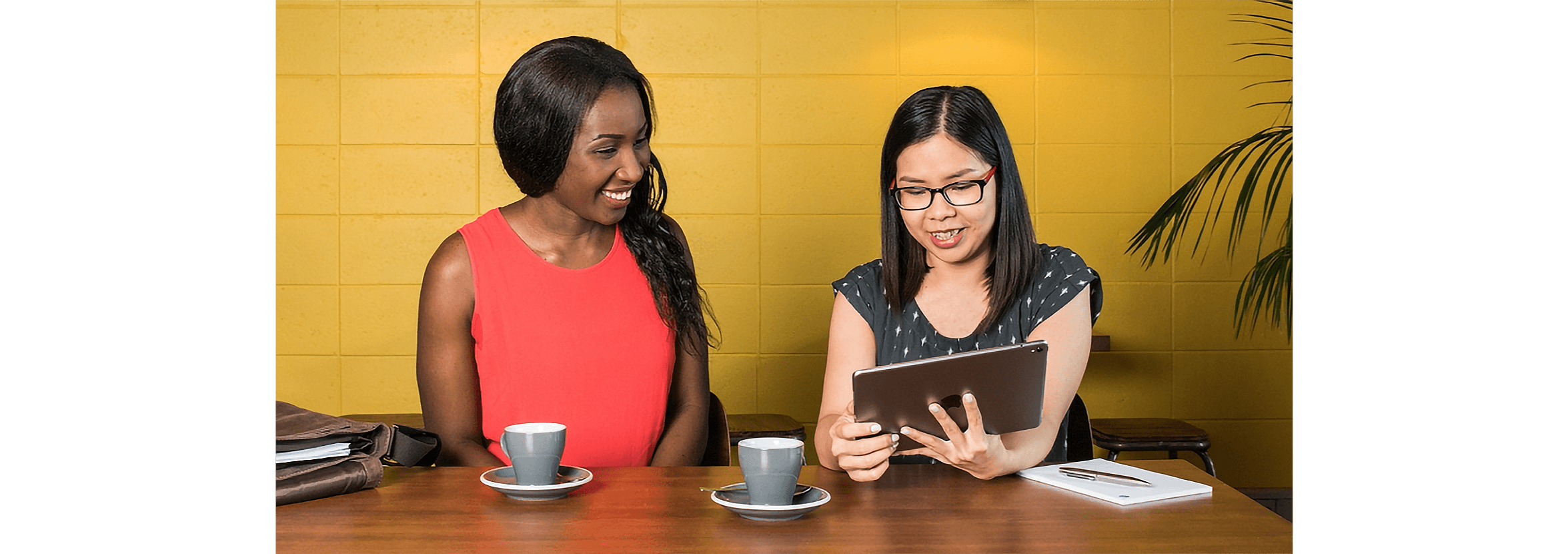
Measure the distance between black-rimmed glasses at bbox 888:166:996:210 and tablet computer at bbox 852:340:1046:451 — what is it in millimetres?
566

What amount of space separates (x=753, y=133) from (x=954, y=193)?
240 centimetres

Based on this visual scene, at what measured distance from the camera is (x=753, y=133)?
4324mm

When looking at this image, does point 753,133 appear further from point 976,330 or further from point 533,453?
point 533,453

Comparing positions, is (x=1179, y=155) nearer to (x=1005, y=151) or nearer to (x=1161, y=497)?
(x=1005, y=151)

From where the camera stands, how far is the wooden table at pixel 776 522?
122cm

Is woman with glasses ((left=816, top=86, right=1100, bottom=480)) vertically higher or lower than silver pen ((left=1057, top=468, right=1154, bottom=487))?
higher

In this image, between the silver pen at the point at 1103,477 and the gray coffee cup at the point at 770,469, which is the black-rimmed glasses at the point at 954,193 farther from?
the gray coffee cup at the point at 770,469

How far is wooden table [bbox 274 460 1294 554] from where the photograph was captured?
1217mm

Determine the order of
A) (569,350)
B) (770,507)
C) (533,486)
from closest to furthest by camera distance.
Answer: (770,507), (533,486), (569,350)

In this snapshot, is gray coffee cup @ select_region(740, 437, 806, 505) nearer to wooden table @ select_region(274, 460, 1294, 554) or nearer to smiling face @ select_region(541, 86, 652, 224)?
wooden table @ select_region(274, 460, 1294, 554)

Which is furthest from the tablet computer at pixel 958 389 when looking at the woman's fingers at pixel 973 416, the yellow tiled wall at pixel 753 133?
the yellow tiled wall at pixel 753 133

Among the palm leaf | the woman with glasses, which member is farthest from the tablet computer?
the palm leaf

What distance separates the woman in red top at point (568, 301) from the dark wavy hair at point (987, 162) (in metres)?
0.54

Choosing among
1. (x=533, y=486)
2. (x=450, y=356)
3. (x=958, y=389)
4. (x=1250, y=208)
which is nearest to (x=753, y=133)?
(x=1250, y=208)
